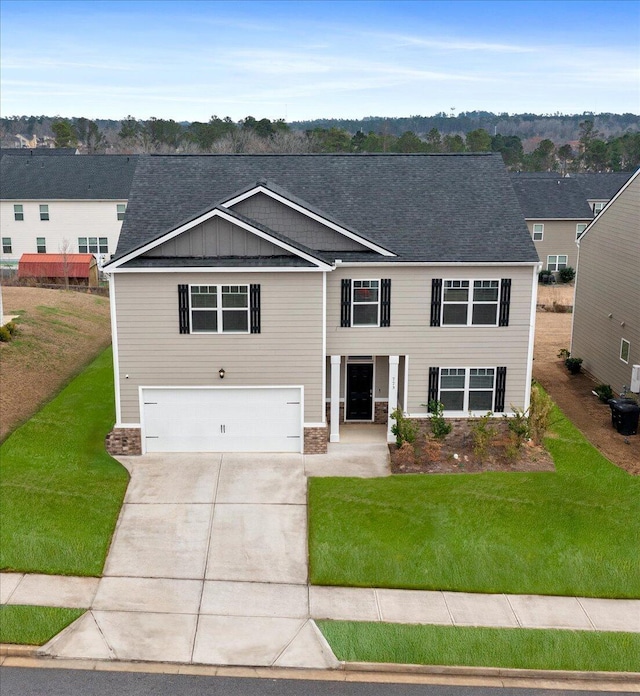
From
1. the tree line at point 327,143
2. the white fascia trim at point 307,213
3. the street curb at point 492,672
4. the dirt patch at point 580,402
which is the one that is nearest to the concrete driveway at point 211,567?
the street curb at point 492,672

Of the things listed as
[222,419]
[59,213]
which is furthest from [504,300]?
[59,213]

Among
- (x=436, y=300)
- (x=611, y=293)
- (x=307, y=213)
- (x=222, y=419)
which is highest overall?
(x=307, y=213)

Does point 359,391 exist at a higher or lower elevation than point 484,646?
higher

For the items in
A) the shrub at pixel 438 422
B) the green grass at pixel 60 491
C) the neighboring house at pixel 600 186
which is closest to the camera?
the green grass at pixel 60 491

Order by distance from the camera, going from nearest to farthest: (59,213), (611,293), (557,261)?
(611,293), (59,213), (557,261)

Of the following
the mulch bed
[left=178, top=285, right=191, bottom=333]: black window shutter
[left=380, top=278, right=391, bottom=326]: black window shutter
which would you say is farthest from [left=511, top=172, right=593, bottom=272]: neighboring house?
[left=178, top=285, right=191, bottom=333]: black window shutter

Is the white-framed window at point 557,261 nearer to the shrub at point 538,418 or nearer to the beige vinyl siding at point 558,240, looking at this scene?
the beige vinyl siding at point 558,240

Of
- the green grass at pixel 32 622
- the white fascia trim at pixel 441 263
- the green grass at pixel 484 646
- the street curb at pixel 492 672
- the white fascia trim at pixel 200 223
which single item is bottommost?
the street curb at pixel 492 672

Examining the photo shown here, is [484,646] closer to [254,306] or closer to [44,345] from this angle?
[254,306]
